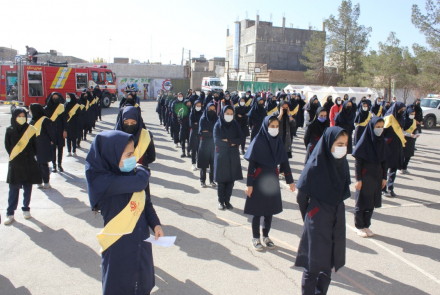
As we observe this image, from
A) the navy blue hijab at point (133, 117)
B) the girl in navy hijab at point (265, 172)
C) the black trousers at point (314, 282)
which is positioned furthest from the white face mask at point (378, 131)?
the navy blue hijab at point (133, 117)

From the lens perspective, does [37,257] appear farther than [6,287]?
Yes

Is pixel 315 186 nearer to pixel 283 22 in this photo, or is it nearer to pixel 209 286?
pixel 209 286

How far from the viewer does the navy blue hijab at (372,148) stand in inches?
209

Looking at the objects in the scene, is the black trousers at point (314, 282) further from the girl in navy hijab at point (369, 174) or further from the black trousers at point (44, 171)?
the black trousers at point (44, 171)

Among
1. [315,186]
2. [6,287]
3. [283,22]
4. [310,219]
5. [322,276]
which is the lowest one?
[6,287]

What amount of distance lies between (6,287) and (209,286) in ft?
7.16

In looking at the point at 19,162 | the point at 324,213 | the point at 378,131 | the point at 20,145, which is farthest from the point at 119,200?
the point at 378,131

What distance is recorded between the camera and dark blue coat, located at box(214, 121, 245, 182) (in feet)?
20.7

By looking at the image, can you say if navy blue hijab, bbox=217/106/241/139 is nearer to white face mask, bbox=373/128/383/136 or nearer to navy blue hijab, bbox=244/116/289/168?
navy blue hijab, bbox=244/116/289/168

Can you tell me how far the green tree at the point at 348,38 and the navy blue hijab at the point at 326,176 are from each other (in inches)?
1544

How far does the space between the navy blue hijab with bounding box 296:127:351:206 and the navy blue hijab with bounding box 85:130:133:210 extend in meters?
1.79

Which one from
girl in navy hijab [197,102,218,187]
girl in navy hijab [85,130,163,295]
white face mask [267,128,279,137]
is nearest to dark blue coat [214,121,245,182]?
girl in navy hijab [197,102,218,187]

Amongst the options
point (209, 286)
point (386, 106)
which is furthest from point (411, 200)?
point (386, 106)

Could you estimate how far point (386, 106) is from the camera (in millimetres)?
16062
